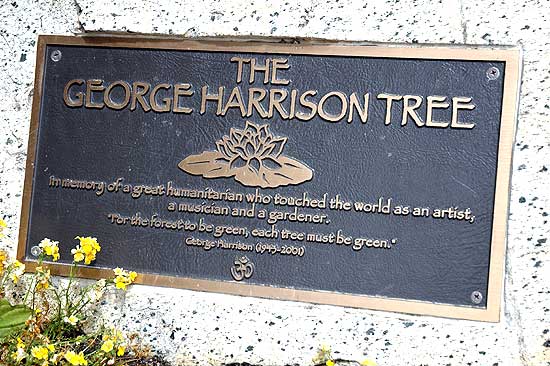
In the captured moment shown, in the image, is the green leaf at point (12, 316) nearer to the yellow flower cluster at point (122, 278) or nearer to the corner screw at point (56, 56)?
the yellow flower cluster at point (122, 278)

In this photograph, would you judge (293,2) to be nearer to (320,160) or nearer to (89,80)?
(320,160)

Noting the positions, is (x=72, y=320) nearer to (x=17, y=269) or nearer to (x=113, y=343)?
(x=113, y=343)

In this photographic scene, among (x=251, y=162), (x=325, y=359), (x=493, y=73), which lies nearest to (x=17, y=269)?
(x=251, y=162)

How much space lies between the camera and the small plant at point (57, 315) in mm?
2740

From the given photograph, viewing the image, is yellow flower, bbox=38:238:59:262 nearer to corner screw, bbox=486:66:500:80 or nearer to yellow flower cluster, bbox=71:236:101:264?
yellow flower cluster, bbox=71:236:101:264

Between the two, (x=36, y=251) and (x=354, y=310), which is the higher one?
(x=36, y=251)

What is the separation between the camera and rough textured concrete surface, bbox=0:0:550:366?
8.55ft

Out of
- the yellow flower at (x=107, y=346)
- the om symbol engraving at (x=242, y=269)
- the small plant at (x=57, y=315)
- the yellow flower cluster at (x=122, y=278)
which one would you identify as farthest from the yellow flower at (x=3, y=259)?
the om symbol engraving at (x=242, y=269)

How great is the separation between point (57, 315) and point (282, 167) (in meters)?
1.09

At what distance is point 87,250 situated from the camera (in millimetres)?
2881

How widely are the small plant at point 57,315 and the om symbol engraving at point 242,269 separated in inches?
15.9

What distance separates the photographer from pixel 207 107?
2.96 metres

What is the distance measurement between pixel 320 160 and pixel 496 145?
653 mm

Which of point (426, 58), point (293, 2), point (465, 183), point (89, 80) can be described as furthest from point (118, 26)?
point (465, 183)
